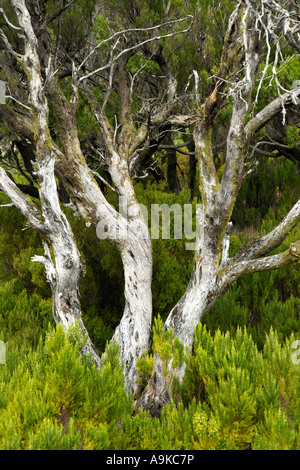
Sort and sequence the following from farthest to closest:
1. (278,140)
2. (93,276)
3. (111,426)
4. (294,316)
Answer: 1. (278,140)
2. (93,276)
3. (294,316)
4. (111,426)

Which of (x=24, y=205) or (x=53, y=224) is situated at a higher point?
(x=24, y=205)

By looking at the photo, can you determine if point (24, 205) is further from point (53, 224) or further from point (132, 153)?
point (132, 153)

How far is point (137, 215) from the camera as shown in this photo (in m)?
4.68

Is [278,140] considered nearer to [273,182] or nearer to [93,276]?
[273,182]

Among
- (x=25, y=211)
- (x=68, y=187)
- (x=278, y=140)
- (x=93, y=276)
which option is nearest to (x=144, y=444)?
(x=25, y=211)

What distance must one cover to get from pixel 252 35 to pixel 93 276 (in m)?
3.62

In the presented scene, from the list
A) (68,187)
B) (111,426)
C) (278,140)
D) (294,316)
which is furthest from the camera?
(278,140)

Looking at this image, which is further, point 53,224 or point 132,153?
point 132,153

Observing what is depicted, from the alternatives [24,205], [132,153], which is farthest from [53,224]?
[132,153]

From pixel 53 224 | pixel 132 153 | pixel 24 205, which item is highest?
pixel 132 153

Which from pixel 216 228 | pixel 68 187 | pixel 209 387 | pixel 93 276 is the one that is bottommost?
pixel 209 387

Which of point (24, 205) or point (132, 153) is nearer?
point (24, 205)

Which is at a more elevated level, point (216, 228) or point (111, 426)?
point (216, 228)
